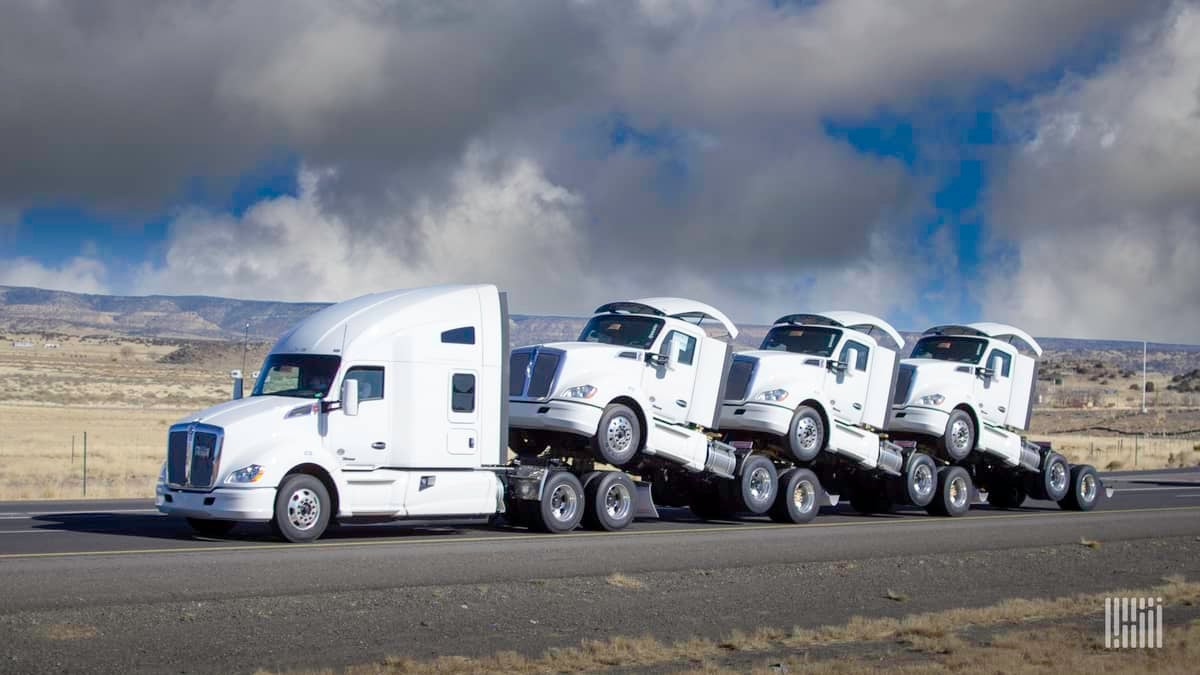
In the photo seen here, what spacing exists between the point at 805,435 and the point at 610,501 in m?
4.61

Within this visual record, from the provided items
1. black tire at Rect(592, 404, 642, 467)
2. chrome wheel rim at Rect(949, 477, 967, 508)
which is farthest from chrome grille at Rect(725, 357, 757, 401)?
chrome wheel rim at Rect(949, 477, 967, 508)

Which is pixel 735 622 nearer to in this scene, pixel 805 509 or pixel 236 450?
pixel 236 450

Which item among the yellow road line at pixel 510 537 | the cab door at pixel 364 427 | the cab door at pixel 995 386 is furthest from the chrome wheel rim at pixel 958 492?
the cab door at pixel 364 427

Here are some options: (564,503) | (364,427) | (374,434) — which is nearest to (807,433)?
(564,503)

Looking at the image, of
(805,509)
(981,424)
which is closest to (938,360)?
(981,424)

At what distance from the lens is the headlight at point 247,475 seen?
1856 centimetres

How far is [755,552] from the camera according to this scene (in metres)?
20.1

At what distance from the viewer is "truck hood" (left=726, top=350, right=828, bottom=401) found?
2536cm

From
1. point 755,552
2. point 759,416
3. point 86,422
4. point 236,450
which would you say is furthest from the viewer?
point 86,422

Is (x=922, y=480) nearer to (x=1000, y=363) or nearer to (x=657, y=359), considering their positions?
(x=1000, y=363)

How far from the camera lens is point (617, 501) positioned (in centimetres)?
2295

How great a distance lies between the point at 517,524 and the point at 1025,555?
8.20m

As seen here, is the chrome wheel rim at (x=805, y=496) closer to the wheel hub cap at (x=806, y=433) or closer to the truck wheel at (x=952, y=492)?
the wheel hub cap at (x=806, y=433)

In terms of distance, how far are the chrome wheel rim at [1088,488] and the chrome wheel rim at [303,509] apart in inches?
733
